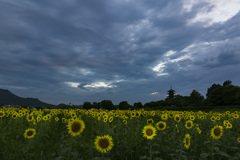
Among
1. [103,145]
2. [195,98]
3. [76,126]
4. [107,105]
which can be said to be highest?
[195,98]

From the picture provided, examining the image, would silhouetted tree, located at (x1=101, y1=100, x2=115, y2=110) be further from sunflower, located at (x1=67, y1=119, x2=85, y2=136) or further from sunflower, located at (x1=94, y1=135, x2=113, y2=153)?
sunflower, located at (x1=94, y1=135, x2=113, y2=153)

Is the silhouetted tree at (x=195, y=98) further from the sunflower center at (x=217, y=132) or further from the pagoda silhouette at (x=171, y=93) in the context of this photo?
the sunflower center at (x=217, y=132)

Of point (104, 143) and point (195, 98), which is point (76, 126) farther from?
point (195, 98)

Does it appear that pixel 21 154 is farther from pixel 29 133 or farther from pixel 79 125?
pixel 79 125

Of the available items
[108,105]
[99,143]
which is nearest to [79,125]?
[99,143]

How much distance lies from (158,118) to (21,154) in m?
11.0

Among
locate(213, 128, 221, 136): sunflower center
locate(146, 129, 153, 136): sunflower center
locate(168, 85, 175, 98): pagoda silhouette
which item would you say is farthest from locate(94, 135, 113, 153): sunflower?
locate(168, 85, 175, 98): pagoda silhouette

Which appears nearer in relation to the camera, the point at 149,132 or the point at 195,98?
the point at 149,132

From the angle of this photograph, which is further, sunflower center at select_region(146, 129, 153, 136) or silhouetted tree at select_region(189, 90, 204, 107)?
silhouetted tree at select_region(189, 90, 204, 107)

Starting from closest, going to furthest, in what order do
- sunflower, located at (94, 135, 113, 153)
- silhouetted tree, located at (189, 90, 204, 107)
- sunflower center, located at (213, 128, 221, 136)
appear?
sunflower, located at (94, 135, 113, 153), sunflower center, located at (213, 128, 221, 136), silhouetted tree, located at (189, 90, 204, 107)

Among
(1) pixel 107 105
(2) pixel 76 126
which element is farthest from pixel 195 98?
(2) pixel 76 126

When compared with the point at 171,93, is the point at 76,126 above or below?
below

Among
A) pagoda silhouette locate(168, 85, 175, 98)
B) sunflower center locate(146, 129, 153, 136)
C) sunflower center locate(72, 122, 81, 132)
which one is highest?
pagoda silhouette locate(168, 85, 175, 98)

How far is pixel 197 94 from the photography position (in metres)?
86.6
